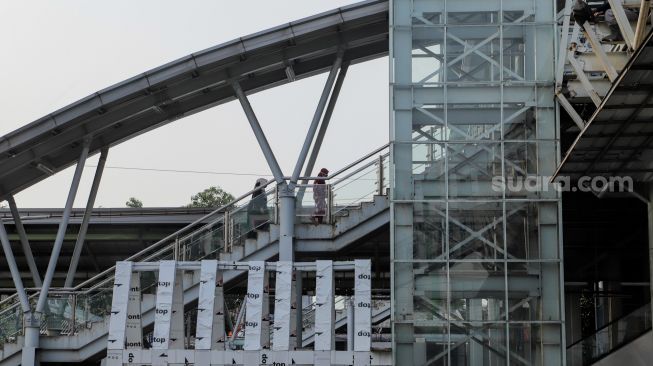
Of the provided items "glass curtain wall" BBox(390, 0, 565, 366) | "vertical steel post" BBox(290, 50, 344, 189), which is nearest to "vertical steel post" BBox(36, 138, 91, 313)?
"vertical steel post" BBox(290, 50, 344, 189)

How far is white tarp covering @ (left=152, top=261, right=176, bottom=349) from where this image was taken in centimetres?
2491

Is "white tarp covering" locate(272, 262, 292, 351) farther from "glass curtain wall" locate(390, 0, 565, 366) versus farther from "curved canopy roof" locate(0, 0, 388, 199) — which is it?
"curved canopy roof" locate(0, 0, 388, 199)

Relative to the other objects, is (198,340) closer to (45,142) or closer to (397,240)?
(397,240)

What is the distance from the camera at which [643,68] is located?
18.9 meters

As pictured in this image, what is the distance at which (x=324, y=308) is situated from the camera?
2489 centimetres

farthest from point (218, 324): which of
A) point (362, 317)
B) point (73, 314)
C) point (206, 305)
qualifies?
point (73, 314)

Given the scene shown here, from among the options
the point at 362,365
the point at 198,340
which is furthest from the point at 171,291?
the point at 362,365

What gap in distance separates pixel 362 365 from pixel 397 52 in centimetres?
800

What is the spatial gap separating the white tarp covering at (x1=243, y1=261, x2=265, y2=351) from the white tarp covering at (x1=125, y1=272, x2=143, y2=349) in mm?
2603

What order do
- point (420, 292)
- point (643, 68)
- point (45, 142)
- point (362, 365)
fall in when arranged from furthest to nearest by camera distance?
point (45, 142)
point (420, 292)
point (362, 365)
point (643, 68)

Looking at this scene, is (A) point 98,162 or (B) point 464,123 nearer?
(B) point 464,123

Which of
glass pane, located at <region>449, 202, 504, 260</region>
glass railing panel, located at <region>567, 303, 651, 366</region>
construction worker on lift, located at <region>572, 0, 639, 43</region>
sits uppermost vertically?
construction worker on lift, located at <region>572, 0, 639, 43</region>

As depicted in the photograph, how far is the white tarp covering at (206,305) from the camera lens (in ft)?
81.4

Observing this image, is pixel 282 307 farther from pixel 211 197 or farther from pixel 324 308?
pixel 211 197
